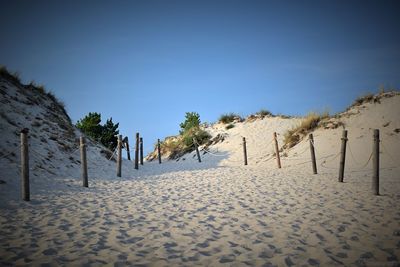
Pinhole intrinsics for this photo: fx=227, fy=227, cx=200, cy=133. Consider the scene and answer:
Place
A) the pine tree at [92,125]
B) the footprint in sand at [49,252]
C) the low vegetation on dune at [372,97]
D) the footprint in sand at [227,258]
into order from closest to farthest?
the footprint in sand at [227,258] → the footprint in sand at [49,252] → the low vegetation on dune at [372,97] → the pine tree at [92,125]

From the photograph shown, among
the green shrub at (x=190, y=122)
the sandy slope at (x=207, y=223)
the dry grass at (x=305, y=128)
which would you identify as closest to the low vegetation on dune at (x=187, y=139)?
the green shrub at (x=190, y=122)

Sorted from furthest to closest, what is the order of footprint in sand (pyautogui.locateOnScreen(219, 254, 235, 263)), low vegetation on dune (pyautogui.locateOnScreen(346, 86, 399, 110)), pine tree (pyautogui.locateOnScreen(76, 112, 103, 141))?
pine tree (pyautogui.locateOnScreen(76, 112, 103, 141)) < low vegetation on dune (pyautogui.locateOnScreen(346, 86, 399, 110)) < footprint in sand (pyautogui.locateOnScreen(219, 254, 235, 263))

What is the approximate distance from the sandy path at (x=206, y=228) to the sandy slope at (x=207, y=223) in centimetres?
2

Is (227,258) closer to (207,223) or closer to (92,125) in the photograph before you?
(207,223)

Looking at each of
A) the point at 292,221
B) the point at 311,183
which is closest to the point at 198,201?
the point at 292,221

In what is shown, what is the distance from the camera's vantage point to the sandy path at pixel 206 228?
117 inches

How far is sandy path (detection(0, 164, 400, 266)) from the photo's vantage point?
2.96 m

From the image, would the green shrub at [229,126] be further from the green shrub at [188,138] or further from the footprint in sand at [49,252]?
the footprint in sand at [49,252]

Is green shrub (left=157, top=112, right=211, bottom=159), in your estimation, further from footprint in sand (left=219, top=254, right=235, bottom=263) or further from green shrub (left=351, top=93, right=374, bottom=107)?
footprint in sand (left=219, top=254, right=235, bottom=263)

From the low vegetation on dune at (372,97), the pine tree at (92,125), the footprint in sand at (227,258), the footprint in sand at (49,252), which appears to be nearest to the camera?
the footprint in sand at (227,258)

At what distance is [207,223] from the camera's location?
13.7 feet

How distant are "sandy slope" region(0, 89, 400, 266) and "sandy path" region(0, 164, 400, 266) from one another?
2cm

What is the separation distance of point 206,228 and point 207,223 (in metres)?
0.24

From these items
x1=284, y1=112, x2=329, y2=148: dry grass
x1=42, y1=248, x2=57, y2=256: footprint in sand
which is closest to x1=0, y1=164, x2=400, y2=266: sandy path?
x1=42, y1=248, x2=57, y2=256: footprint in sand
